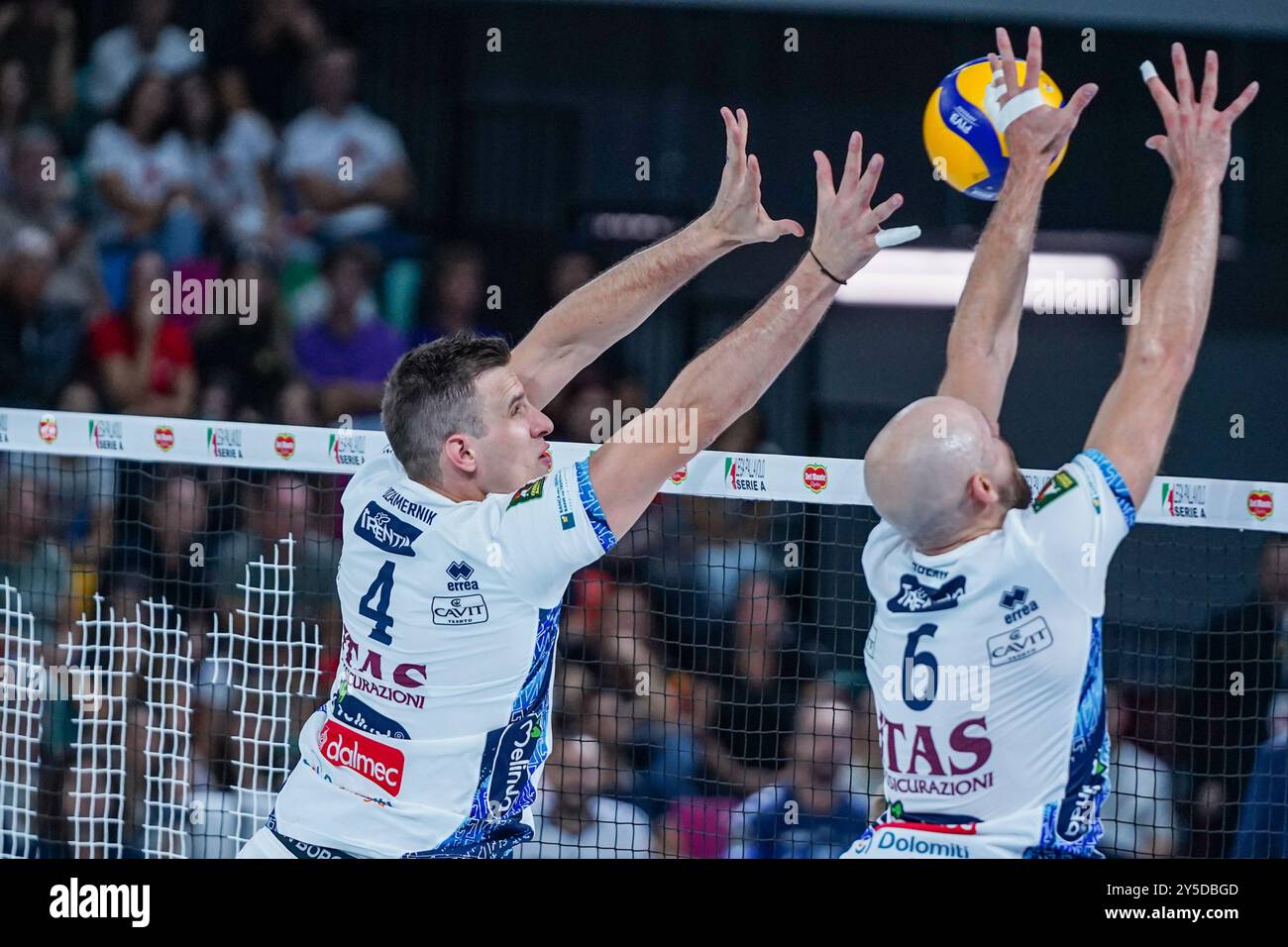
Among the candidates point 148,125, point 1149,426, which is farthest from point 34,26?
point 1149,426

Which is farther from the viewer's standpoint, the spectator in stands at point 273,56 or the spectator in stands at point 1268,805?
the spectator in stands at point 273,56

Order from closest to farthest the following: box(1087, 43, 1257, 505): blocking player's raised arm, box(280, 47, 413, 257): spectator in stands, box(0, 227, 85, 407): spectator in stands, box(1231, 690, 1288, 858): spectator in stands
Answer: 1. box(1087, 43, 1257, 505): blocking player's raised arm
2. box(1231, 690, 1288, 858): spectator in stands
3. box(0, 227, 85, 407): spectator in stands
4. box(280, 47, 413, 257): spectator in stands

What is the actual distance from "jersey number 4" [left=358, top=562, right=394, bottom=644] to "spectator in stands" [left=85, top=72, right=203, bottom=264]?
7.10 meters

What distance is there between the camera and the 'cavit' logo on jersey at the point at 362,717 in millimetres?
4348

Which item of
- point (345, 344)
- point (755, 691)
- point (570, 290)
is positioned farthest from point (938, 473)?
point (345, 344)

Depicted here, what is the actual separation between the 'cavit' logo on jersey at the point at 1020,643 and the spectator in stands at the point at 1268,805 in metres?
2.75

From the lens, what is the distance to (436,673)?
14.1ft

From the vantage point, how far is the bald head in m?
3.65

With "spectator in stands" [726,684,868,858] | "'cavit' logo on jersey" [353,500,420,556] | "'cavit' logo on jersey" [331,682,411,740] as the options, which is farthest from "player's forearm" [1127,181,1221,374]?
"spectator in stands" [726,684,868,858]

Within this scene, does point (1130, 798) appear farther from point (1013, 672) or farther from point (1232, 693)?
point (1013, 672)

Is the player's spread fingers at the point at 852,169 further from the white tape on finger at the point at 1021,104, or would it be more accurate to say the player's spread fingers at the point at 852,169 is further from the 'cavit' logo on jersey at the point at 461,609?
Answer: the 'cavit' logo on jersey at the point at 461,609

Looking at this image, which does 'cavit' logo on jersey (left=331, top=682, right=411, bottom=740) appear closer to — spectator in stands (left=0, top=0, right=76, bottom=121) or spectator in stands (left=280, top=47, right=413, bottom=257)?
spectator in stands (left=280, top=47, right=413, bottom=257)

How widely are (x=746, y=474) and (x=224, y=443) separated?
209 cm

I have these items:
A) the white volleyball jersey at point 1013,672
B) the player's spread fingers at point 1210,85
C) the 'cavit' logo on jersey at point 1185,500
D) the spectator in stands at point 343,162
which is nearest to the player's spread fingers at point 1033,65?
the player's spread fingers at point 1210,85
